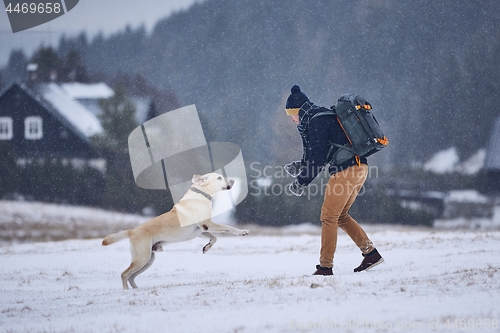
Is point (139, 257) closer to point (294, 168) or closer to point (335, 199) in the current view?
point (294, 168)

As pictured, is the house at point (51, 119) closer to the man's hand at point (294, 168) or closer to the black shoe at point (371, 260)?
the man's hand at point (294, 168)

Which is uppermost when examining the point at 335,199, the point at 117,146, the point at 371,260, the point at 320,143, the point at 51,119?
the point at 320,143

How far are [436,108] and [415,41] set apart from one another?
2922 millimetres

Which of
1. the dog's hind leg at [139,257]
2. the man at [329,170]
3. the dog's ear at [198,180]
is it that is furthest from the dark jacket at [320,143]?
the dog's hind leg at [139,257]

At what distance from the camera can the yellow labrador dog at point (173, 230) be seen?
7.04 m

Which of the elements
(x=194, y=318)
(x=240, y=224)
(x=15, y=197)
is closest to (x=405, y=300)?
(x=194, y=318)

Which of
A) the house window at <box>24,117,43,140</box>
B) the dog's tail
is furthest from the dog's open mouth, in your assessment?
the house window at <box>24,117,43,140</box>

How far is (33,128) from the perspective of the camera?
2252 centimetres

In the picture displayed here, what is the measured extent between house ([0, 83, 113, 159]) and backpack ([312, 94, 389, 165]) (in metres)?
17.2

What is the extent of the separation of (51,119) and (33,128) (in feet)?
2.62

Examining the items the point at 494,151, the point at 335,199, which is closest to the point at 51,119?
the point at 494,151

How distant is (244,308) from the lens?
486 cm

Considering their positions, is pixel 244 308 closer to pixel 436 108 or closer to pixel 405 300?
pixel 405 300

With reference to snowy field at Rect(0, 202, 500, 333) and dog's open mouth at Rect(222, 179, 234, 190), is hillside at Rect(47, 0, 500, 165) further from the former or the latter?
dog's open mouth at Rect(222, 179, 234, 190)
